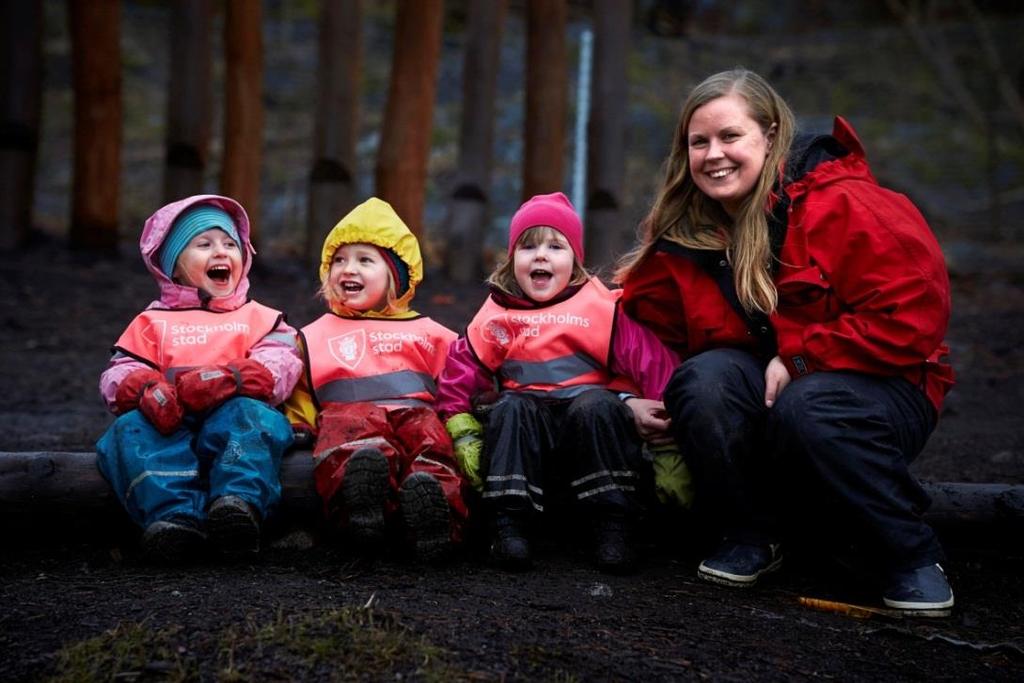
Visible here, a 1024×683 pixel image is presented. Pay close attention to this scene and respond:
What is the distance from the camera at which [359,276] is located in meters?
3.47

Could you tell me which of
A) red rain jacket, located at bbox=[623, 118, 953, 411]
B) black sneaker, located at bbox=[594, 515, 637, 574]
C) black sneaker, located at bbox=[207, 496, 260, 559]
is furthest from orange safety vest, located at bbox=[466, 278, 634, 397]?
black sneaker, located at bbox=[207, 496, 260, 559]

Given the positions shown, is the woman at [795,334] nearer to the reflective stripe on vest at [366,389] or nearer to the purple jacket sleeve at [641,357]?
the purple jacket sleeve at [641,357]

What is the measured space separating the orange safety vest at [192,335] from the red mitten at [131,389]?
6.2 inches

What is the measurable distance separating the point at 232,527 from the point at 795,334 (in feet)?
5.32

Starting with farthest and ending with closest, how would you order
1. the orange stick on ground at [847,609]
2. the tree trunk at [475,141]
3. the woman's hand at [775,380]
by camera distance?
1. the tree trunk at [475,141]
2. the woman's hand at [775,380]
3. the orange stick on ground at [847,609]

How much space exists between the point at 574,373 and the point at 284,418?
907mm

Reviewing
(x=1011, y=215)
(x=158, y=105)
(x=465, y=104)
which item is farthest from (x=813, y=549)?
(x=158, y=105)

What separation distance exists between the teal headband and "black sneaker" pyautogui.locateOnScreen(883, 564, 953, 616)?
90.5 inches

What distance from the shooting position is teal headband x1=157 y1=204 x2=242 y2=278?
11.3ft

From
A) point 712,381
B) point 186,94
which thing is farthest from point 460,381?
point 186,94

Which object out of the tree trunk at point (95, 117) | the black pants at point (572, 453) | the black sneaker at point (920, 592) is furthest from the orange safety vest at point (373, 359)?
the tree trunk at point (95, 117)

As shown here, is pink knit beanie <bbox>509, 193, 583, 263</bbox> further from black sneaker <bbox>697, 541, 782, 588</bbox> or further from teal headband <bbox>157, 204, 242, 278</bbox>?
black sneaker <bbox>697, 541, 782, 588</bbox>

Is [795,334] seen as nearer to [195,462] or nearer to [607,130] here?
[195,462]

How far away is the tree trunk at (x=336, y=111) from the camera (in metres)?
7.01
